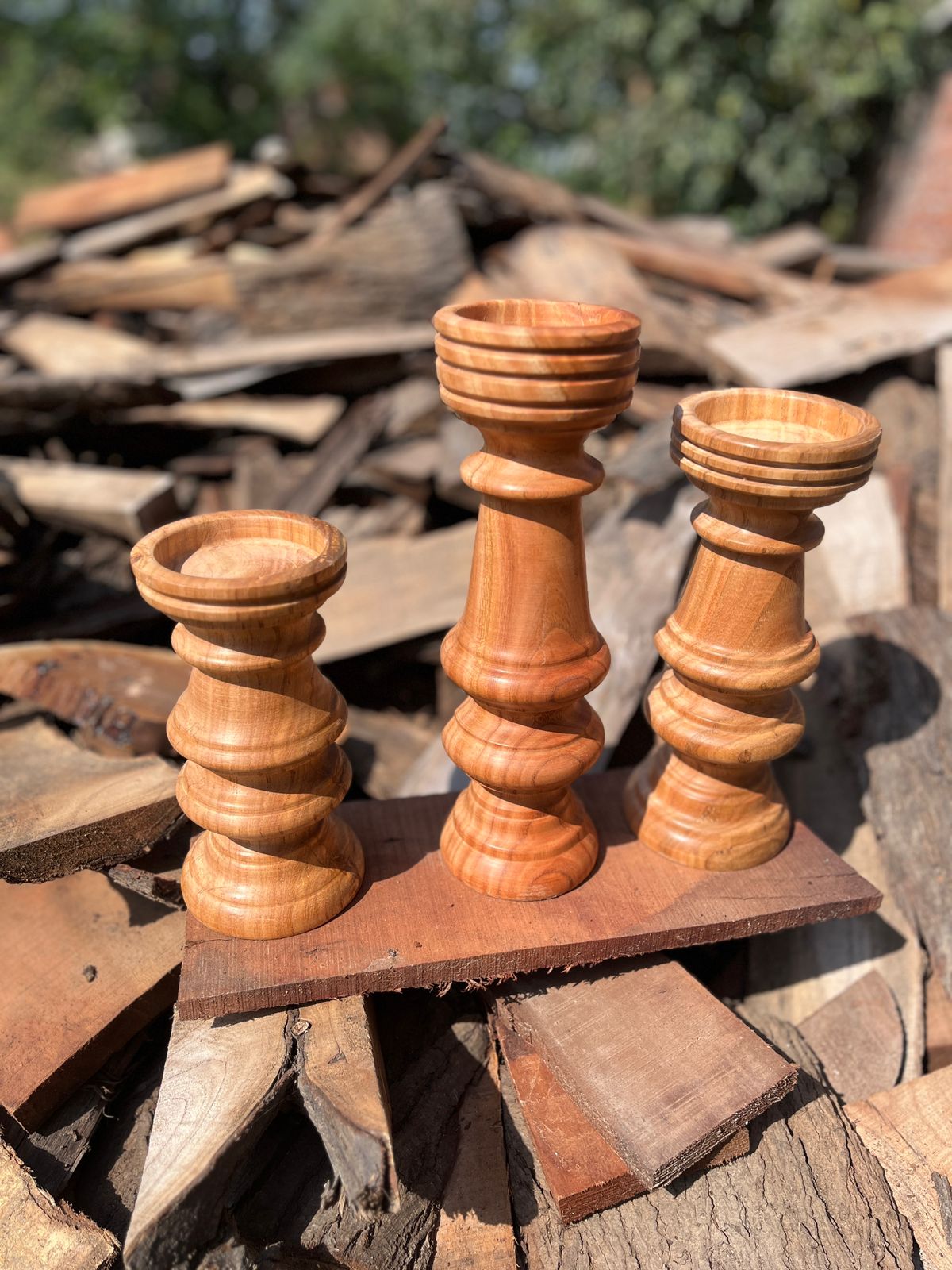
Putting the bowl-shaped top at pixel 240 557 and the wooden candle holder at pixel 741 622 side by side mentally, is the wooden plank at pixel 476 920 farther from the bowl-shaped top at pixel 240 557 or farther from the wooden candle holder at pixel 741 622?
the bowl-shaped top at pixel 240 557

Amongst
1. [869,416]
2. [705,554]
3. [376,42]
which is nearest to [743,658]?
[705,554]

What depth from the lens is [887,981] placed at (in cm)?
171

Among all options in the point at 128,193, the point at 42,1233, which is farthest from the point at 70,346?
the point at 42,1233

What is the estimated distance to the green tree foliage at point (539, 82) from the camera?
7926 mm

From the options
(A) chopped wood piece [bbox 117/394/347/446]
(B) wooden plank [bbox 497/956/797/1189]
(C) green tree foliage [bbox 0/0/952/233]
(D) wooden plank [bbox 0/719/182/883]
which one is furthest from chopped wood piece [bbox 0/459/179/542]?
(C) green tree foliage [bbox 0/0/952/233]

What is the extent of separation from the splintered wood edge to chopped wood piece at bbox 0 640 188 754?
56 centimetres

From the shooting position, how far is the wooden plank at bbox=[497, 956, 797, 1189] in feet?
4.05

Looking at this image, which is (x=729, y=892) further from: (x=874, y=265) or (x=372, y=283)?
(x=874, y=265)

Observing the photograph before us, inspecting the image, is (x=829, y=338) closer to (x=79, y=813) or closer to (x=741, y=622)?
(x=741, y=622)

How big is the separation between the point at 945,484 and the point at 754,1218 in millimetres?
2129

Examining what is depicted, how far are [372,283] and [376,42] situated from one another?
37.7 feet

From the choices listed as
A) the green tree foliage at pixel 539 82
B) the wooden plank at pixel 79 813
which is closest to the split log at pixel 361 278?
the wooden plank at pixel 79 813

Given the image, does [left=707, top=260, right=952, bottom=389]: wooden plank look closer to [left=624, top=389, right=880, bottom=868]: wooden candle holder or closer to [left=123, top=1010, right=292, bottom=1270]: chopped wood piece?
[left=624, top=389, right=880, bottom=868]: wooden candle holder

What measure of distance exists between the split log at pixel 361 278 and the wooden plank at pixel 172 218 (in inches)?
53.2
